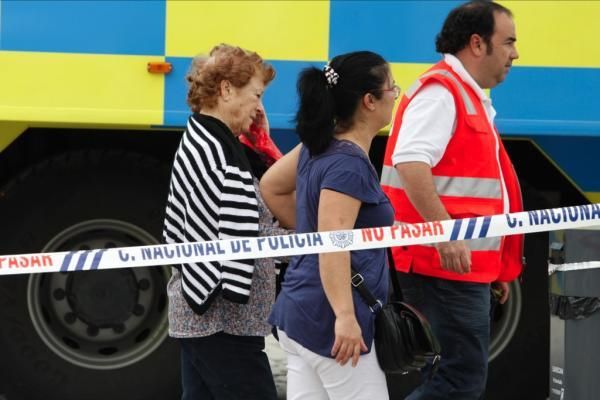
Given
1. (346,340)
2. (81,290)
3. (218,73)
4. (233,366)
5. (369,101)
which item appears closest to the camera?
(346,340)

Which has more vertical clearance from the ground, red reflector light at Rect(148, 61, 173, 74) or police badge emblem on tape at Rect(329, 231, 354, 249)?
red reflector light at Rect(148, 61, 173, 74)

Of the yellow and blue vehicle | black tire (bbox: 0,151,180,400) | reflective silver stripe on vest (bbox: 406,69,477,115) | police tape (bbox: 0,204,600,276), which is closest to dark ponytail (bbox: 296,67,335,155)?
police tape (bbox: 0,204,600,276)

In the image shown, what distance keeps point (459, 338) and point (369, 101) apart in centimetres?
88

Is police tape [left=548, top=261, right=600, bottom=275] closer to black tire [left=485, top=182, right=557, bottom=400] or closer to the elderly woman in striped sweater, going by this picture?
the elderly woman in striped sweater

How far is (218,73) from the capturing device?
3.23m

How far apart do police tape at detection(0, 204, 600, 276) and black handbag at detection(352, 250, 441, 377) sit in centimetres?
13

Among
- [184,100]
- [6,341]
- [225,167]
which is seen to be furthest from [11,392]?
[225,167]

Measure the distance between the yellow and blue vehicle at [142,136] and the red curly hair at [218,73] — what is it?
114cm

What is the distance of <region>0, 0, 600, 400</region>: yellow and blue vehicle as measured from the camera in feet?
14.4

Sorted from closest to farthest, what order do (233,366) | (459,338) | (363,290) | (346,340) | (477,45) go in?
(346,340) → (363,290) → (233,366) → (459,338) → (477,45)

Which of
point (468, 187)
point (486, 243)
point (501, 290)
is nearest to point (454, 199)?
point (468, 187)

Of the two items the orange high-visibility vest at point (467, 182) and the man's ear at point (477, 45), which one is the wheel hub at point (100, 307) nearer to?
the orange high-visibility vest at point (467, 182)

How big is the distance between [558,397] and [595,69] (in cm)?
129

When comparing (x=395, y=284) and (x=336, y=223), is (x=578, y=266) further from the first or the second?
(x=336, y=223)
